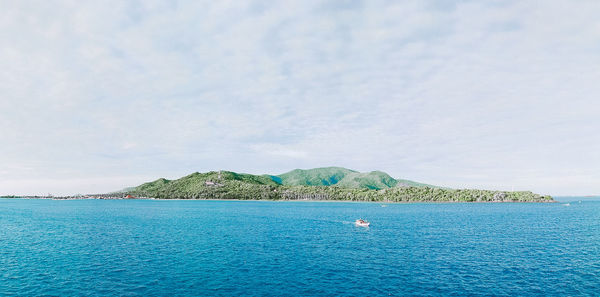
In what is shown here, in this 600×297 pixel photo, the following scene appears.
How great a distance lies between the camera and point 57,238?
122 m

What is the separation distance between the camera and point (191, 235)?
131m

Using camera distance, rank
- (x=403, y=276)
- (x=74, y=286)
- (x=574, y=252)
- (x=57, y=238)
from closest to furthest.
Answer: (x=74, y=286), (x=403, y=276), (x=574, y=252), (x=57, y=238)

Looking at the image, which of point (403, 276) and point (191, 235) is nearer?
point (403, 276)

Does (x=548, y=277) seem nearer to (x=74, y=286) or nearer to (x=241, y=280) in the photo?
(x=241, y=280)

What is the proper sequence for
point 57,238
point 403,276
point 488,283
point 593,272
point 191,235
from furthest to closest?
point 191,235
point 57,238
point 593,272
point 403,276
point 488,283

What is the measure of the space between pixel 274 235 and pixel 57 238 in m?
86.1

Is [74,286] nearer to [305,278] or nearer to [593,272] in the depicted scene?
[305,278]

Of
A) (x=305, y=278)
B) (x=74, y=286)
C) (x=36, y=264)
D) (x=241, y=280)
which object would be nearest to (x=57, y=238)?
(x=36, y=264)

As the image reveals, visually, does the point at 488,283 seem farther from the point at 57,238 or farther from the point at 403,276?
the point at 57,238

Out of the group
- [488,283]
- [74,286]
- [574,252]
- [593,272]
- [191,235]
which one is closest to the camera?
[74,286]

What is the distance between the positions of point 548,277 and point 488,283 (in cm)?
1801

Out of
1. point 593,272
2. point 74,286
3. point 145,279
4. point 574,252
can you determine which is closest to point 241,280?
point 145,279

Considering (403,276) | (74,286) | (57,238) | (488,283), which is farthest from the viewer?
(57,238)

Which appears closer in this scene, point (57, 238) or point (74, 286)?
point (74, 286)
